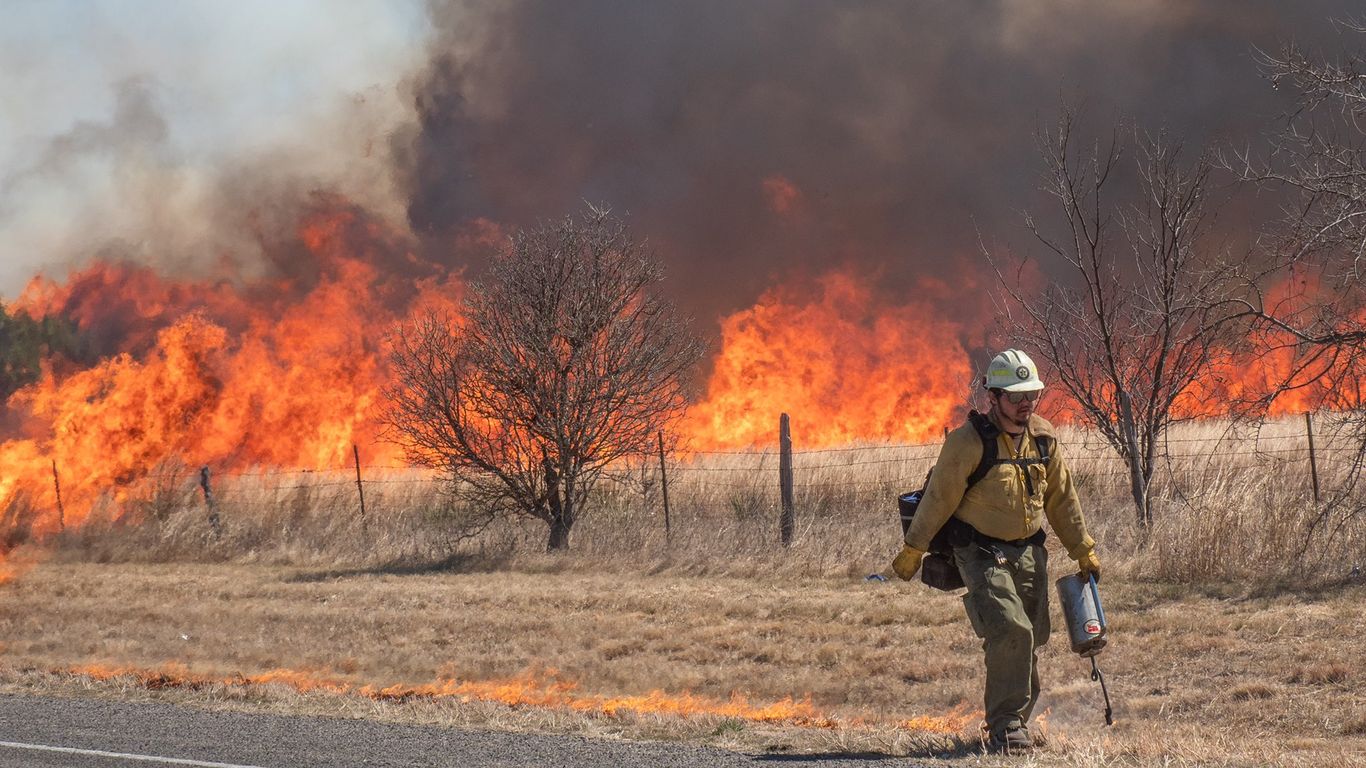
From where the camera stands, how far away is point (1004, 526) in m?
6.25

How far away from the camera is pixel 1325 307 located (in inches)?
390

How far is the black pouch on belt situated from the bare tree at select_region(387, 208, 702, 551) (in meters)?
11.3

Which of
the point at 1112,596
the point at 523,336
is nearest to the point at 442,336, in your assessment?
the point at 523,336

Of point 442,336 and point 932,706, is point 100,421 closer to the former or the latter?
point 442,336

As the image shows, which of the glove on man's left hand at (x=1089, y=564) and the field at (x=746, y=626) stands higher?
the glove on man's left hand at (x=1089, y=564)

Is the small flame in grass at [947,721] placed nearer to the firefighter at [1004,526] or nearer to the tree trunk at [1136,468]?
the firefighter at [1004,526]

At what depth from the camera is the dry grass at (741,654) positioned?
757 centimetres

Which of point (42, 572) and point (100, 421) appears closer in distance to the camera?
point (42, 572)

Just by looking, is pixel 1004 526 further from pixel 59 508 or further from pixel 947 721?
pixel 59 508

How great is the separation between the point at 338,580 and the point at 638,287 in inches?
223

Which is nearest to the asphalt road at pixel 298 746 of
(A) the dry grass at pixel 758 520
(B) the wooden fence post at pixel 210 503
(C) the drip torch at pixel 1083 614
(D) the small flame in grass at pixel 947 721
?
(C) the drip torch at pixel 1083 614

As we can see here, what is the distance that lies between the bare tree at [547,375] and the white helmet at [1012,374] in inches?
458

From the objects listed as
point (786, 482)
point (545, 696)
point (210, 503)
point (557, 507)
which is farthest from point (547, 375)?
point (545, 696)

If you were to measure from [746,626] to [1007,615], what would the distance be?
567 cm
